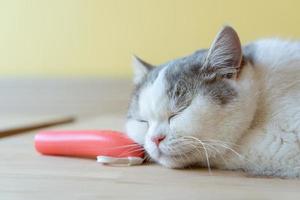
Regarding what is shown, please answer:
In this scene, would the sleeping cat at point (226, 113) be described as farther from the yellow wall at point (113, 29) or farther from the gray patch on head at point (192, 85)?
the yellow wall at point (113, 29)

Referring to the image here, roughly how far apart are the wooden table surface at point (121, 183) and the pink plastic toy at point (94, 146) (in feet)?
0.08

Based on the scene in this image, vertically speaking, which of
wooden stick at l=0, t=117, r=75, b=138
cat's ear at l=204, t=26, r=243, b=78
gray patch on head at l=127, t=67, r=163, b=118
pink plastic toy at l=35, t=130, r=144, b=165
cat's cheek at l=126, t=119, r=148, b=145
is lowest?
wooden stick at l=0, t=117, r=75, b=138

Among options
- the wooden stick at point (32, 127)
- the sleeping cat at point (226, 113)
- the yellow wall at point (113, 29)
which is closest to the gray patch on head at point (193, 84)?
the sleeping cat at point (226, 113)

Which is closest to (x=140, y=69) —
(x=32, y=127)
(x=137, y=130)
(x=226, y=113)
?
(x=137, y=130)

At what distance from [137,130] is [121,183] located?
0.17m

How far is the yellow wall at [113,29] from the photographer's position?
6.97 ft

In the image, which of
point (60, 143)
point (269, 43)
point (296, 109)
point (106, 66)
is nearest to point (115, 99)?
point (106, 66)

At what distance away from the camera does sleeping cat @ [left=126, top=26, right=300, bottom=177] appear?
36.3 inches

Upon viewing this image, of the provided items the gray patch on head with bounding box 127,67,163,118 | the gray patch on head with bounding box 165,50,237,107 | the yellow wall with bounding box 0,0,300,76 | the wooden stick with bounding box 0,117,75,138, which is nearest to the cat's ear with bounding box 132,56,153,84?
the gray patch on head with bounding box 127,67,163,118

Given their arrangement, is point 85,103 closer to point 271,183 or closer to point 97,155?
point 97,155

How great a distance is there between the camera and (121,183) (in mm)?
891

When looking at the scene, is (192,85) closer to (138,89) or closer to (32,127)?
(138,89)

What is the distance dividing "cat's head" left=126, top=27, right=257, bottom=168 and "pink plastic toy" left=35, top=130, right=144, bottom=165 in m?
0.10

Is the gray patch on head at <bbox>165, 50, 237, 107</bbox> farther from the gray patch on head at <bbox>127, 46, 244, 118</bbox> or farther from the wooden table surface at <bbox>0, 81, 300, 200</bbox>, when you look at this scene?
the wooden table surface at <bbox>0, 81, 300, 200</bbox>
